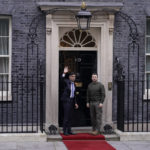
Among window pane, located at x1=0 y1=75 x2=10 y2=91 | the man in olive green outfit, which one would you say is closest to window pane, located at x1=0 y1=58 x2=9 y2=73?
window pane, located at x1=0 y1=75 x2=10 y2=91

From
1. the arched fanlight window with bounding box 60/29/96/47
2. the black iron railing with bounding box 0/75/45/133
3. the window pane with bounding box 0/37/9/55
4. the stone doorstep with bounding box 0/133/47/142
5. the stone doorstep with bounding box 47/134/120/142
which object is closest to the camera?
the stone doorstep with bounding box 0/133/47/142

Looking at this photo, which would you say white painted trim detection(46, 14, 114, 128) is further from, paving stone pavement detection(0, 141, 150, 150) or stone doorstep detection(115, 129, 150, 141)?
paving stone pavement detection(0, 141, 150, 150)

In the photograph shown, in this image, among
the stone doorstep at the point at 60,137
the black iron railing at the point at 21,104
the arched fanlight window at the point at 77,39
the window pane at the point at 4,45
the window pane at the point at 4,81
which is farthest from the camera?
the arched fanlight window at the point at 77,39

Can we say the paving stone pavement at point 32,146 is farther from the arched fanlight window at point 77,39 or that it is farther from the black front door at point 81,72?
the arched fanlight window at point 77,39

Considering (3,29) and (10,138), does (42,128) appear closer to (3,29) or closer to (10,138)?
(10,138)

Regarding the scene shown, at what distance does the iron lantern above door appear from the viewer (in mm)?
12422

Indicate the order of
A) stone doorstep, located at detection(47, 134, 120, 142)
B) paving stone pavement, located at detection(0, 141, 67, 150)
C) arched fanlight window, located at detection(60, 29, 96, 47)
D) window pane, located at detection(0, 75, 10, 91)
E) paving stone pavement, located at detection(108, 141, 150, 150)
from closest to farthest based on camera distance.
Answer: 1. paving stone pavement, located at detection(0, 141, 67, 150)
2. paving stone pavement, located at detection(108, 141, 150, 150)
3. stone doorstep, located at detection(47, 134, 120, 142)
4. window pane, located at detection(0, 75, 10, 91)
5. arched fanlight window, located at detection(60, 29, 96, 47)

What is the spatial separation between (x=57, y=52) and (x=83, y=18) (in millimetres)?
1461

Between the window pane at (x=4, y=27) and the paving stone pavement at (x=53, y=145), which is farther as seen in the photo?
the window pane at (x=4, y=27)

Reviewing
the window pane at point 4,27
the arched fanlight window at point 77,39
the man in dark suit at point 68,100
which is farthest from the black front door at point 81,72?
the window pane at point 4,27

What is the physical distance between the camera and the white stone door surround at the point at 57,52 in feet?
44.0

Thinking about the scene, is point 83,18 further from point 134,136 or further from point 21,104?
point 134,136

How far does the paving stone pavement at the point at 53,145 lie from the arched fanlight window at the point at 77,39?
295 centimetres

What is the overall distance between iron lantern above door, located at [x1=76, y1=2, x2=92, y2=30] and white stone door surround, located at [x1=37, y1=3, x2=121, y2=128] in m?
0.85
